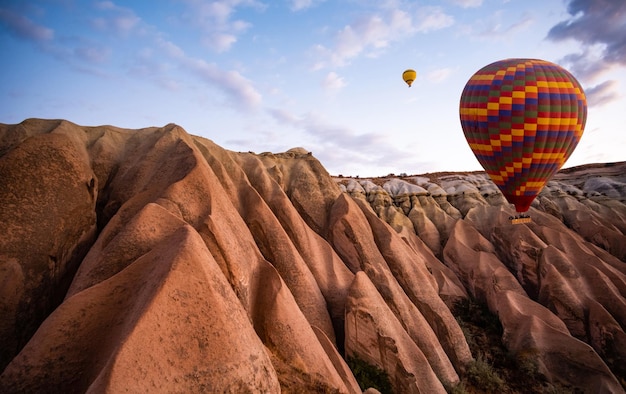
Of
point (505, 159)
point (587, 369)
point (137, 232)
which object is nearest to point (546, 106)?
point (505, 159)

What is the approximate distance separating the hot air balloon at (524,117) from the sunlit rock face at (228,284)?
7506 millimetres

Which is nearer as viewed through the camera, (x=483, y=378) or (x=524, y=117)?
(x=483, y=378)

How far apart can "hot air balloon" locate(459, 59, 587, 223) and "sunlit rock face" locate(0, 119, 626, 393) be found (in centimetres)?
751

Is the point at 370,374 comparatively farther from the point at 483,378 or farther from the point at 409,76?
the point at 409,76

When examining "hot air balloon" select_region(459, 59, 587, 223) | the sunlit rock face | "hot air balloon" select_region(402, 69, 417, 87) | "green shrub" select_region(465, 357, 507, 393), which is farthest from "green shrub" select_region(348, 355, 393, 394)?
"hot air balloon" select_region(402, 69, 417, 87)

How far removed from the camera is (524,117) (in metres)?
→ 19.5

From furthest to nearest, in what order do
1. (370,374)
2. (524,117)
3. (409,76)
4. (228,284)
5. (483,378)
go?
(409,76)
(524,117)
(483,378)
(370,374)
(228,284)

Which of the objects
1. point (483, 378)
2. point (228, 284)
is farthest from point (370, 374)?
point (228, 284)

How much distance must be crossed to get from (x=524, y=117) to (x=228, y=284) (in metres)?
19.2

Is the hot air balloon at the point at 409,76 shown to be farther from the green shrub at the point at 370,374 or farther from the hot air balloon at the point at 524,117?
the green shrub at the point at 370,374

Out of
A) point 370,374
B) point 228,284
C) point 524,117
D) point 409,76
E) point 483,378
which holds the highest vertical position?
point 409,76

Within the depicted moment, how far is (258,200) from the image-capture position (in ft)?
47.8

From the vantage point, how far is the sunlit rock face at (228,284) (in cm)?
602

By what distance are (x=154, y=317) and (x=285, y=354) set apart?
13.2 ft
